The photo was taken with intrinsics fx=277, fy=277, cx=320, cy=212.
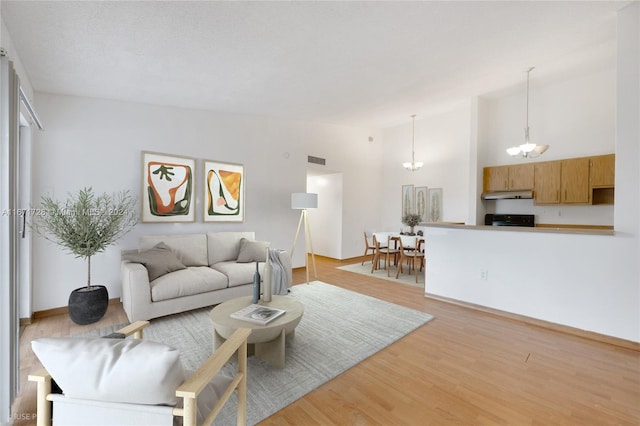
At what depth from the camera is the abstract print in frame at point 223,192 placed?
14.8ft

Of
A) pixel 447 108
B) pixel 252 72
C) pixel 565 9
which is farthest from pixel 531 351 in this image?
pixel 447 108

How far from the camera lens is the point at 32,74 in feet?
9.43

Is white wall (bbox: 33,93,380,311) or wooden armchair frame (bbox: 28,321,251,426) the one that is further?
white wall (bbox: 33,93,380,311)

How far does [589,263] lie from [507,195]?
2.71m

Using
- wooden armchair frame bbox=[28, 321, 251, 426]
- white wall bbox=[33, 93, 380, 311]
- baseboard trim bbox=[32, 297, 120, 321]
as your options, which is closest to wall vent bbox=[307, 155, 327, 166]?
white wall bbox=[33, 93, 380, 311]

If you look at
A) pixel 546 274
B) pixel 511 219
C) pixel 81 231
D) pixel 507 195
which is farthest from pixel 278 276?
pixel 511 219

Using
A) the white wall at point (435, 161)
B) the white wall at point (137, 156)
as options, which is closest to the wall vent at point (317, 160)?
the white wall at point (137, 156)

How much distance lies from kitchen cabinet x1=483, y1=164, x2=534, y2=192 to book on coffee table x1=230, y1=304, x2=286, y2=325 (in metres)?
5.24

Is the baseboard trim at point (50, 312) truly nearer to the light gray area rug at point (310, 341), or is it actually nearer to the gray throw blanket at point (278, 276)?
the light gray area rug at point (310, 341)

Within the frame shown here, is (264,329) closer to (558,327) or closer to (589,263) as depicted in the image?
(558,327)

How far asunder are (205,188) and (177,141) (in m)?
0.81

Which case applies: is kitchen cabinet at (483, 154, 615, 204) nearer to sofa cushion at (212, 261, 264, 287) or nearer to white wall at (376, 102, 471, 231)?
white wall at (376, 102, 471, 231)

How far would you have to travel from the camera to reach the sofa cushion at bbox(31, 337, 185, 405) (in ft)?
3.27

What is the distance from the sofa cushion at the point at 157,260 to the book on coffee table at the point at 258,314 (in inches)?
60.3
